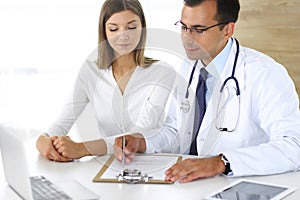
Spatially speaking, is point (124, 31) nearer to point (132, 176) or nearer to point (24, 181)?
point (132, 176)

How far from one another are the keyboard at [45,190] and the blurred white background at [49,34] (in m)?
2.46

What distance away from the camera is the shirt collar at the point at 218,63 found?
218 centimetres

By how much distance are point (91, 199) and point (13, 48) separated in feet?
9.71

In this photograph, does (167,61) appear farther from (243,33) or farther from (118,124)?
(243,33)

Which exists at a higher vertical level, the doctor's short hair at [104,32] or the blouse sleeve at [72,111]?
the doctor's short hair at [104,32]

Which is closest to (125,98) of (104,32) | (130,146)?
(130,146)

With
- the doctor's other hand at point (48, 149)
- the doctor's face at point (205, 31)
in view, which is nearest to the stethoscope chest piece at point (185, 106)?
the doctor's face at point (205, 31)

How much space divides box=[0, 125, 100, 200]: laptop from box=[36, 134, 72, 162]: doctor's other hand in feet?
0.57

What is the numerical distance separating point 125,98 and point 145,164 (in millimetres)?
254

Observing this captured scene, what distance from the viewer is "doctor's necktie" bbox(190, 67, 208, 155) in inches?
84.4

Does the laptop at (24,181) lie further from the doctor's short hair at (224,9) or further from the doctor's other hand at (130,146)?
the doctor's short hair at (224,9)

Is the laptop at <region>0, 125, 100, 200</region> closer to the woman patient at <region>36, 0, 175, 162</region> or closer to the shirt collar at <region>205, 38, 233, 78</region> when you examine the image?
the woman patient at <region>36, 0, 175, 162</region>

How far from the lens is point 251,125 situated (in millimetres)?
2113

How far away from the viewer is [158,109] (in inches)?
85.0
